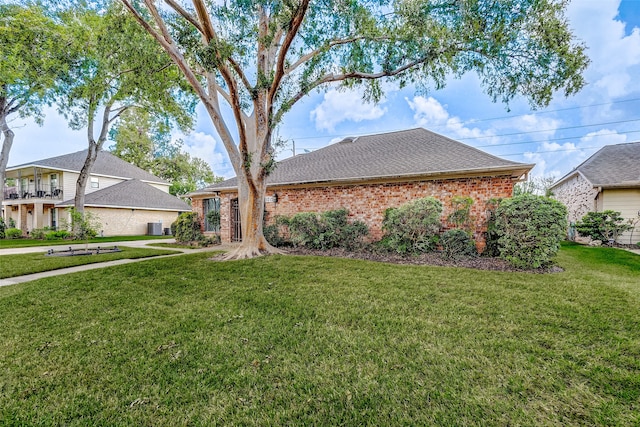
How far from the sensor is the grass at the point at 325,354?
78.2 inches

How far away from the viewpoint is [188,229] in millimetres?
13664

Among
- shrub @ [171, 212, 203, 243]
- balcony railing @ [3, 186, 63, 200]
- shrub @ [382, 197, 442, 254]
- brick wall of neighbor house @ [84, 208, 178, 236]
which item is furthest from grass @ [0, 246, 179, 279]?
balcony railing @ [3, 186, 63, 200]

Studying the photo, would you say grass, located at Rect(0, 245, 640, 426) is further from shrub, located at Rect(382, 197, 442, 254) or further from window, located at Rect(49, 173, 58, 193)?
window, located at Rect(49, 173, 58, 193)

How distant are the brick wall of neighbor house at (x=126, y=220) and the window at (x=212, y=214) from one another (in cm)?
1083

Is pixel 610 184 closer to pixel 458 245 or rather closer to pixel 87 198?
pixel 458 245

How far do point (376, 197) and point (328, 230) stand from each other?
2.18 metres

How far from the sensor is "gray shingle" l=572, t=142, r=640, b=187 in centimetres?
1101

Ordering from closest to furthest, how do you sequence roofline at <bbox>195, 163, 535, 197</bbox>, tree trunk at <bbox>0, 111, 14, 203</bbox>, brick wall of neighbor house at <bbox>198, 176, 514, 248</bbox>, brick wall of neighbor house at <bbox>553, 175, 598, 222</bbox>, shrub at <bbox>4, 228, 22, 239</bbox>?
roofline at <bbox>195, 163, 535, 197</bbox>
brick wall of neighbor house at <bbox>198, 176, 514, 248</bbox>
brick wall of neighbor house at <bbox>553, 175, 598, 222</bbox>
tree trunk at <bbox>0, 111, 14, 203</bbox>
shrub at <bbox>4, 228, 22, 239</bbox>

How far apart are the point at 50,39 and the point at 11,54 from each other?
264 cm

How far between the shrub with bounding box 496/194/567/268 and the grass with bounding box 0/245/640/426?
105cm

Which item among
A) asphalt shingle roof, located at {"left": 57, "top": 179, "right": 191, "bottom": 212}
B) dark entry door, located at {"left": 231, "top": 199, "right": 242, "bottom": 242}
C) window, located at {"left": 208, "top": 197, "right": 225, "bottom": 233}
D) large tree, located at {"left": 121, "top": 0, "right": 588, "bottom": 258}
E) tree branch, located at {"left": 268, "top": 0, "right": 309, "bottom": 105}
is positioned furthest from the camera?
asphalt shingle roof, located at {"left": 57, "top": 179, "right": 191, "bottom": 212}

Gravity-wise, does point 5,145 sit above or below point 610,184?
above

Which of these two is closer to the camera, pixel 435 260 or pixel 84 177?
pixel 435 260

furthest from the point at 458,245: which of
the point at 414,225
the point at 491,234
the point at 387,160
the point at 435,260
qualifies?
the point at 387,160
